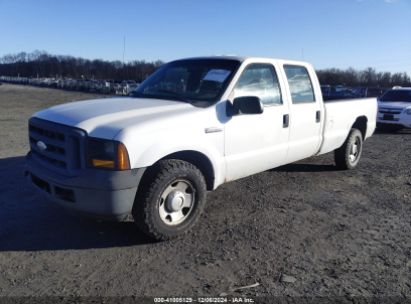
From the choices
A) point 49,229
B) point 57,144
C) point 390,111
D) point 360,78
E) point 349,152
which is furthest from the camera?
point 360,78

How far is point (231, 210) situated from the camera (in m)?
4.91

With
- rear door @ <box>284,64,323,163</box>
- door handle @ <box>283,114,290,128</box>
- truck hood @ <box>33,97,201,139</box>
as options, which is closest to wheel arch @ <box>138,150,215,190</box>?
truck hood @ <box>33,97,201,139</box>

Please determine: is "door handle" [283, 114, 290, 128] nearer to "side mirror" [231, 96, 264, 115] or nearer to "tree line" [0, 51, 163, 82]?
"side mirror" [231, 96, 264, 115]

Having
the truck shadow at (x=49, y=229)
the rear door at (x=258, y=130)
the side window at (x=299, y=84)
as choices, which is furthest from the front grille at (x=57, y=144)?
the side window at (x=299, y=84)

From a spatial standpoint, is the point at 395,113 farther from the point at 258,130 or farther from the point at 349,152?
the point at 258,130

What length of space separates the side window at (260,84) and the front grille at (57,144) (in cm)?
191

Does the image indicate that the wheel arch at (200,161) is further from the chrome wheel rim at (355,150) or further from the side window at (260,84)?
the chrome wheel rim at (355,150)

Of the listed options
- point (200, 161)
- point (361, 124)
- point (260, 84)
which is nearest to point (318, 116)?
point (260, 84)

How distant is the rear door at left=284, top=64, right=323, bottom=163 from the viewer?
5.32m

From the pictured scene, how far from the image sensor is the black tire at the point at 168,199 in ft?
12.0

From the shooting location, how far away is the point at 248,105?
4234mm

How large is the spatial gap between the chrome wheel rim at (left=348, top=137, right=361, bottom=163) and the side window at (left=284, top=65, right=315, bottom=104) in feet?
6.33

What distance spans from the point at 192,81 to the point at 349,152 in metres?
3.68

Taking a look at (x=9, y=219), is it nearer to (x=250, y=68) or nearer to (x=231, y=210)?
(x=231, y=210)
